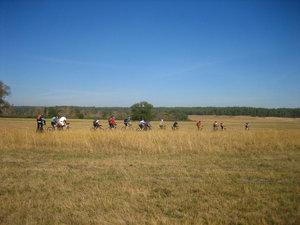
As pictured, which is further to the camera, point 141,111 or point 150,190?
point 141,111

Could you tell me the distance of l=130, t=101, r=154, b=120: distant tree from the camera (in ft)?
281

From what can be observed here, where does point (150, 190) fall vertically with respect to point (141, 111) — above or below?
below

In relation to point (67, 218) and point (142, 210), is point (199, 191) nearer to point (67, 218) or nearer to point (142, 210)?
point (142, 210)

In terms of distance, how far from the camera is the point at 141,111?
283ft

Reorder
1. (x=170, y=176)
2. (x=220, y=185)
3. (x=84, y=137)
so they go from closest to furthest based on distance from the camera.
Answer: (x=220, y=185), (x=170, y=176), (x=84, y=137)

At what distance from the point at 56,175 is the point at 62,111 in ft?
299

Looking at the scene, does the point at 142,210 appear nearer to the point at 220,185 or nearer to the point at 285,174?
the point at 220,185

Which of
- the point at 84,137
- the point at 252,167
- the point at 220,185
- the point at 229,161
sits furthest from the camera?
the point at 84,137

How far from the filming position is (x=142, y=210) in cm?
381

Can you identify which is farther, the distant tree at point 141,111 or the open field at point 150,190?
the distant tree at point 141,111

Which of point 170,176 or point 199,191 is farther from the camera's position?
point 170,176

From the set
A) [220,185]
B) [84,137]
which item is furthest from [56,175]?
[84,137]

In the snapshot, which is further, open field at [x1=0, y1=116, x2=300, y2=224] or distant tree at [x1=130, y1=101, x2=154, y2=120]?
distant tree at [x1=130, y1=101, x2=154, y2=120]

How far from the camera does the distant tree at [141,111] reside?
85.7 m
